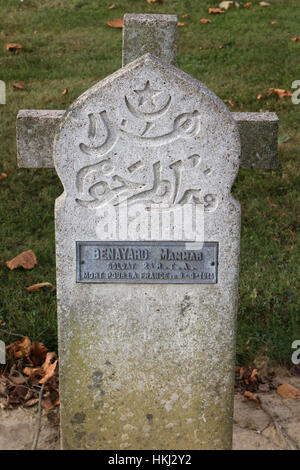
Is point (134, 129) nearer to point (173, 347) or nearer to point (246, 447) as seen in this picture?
point (173, 347)

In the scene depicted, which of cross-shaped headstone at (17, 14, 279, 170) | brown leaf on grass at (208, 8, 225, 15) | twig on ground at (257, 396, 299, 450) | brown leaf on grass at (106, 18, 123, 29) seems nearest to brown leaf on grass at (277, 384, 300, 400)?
twig on ground at (257, 396, 299, 450)

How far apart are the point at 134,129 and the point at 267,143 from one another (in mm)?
1004

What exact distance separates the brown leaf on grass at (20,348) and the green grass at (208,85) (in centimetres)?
6

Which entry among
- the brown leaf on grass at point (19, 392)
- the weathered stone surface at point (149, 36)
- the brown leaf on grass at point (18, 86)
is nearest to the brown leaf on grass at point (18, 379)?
the brown leaf on grass at point (19, 392)

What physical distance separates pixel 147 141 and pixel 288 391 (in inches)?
70.8

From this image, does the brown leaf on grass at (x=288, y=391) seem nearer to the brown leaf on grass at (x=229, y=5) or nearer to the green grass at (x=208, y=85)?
the green grass at (x=208, y=85)

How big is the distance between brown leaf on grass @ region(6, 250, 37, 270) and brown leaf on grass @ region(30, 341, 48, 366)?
3.02 feet

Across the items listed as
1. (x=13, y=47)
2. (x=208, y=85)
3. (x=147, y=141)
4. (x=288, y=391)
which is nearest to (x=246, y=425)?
(x=288, y=391)

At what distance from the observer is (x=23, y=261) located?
15.6 feet

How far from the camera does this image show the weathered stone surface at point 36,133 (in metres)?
3.29

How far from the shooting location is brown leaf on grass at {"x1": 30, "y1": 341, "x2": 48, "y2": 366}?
3.89 m

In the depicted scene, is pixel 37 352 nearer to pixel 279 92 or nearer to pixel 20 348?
pixel 20 348

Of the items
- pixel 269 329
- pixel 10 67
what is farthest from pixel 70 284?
pixel 10 67

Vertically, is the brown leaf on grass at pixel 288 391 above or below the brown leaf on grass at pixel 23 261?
below
